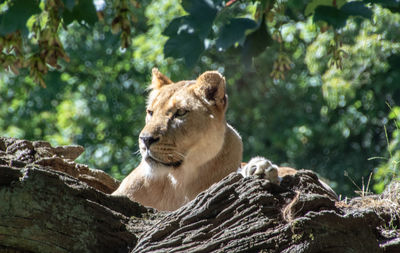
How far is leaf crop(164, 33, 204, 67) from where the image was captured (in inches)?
131

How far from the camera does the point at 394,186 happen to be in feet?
15.3

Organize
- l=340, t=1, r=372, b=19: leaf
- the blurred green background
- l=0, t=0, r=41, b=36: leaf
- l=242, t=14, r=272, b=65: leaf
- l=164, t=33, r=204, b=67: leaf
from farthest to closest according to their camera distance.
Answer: the blurred green background → l=242, t=14, r=272, b=65: leaf → l=0, t=0, r=41, b=36: leaf → l=164, t=33, r=204, b=67: leaf → l=340, t=1, r=372, b=19: leaf

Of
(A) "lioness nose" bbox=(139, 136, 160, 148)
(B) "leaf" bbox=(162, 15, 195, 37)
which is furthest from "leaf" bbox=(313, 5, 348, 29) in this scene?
(A) "lioness nose" bbox=(139, 136, 160, 148)

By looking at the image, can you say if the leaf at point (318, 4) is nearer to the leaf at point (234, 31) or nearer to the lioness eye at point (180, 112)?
the leaf at point (234, 31)

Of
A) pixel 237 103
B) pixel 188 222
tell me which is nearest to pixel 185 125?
pixel 188 222

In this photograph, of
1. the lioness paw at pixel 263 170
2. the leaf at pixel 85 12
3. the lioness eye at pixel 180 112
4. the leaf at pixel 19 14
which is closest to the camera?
the leaf at pixel 19 14

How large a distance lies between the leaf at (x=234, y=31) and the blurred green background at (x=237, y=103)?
30.8 ft

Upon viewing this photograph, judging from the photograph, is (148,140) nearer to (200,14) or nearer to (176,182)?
(176,182)

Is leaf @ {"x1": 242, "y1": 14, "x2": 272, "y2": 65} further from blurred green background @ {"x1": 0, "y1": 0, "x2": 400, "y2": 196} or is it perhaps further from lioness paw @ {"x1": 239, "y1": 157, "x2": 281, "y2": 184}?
blurred green background @ {"x1": 0, "y1": 0, "x2": 400, "y2": 196}

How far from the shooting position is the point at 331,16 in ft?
10.8

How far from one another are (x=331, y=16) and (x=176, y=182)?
111 inches

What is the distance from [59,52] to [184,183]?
57.9 inches

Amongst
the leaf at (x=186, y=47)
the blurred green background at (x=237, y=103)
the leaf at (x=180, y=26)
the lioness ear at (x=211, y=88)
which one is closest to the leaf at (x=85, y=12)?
the leaf at (x=180, y=26)

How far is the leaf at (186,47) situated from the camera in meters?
3.33
